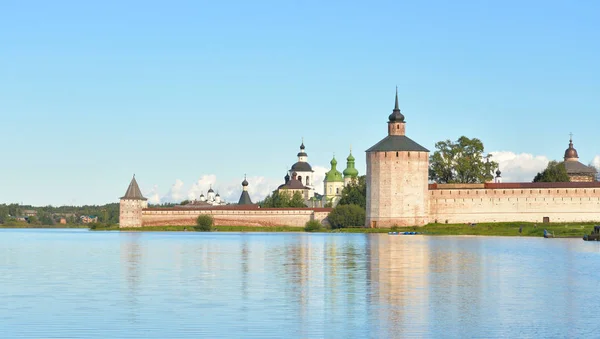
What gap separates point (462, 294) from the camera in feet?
50.0

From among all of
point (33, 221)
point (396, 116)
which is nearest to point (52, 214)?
point (33, 221)

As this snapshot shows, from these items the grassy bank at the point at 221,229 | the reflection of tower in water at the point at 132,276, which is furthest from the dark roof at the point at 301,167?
the reflection of tower in water at the point at 132,276

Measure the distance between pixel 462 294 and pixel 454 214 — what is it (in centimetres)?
4044

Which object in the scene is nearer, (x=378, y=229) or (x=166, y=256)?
(x=166, y=256)

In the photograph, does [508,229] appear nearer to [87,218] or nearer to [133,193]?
[133,193]

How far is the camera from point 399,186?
54500 mm

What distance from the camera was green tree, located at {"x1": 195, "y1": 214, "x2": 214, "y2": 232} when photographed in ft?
208

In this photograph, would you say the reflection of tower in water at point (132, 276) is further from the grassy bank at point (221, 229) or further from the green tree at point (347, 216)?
the grassy bank at point (221, 229)

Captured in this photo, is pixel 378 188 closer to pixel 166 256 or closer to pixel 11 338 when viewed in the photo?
pixel 166 256

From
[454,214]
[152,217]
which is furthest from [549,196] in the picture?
[152,217]

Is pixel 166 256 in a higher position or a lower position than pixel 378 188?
lower

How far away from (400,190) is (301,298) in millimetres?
40396

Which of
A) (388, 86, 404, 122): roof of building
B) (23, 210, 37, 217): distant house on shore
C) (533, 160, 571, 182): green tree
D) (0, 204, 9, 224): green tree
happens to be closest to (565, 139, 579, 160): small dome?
Answer: (533, 160, 571, 182): green tree

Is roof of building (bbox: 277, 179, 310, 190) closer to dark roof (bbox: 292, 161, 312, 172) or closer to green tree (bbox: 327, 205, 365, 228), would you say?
dark roof (bbox: 292, 161, 312, 172)
